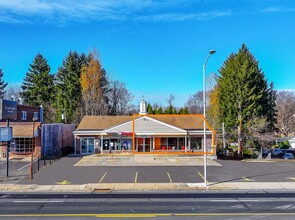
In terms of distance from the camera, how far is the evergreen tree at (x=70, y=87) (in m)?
65.1

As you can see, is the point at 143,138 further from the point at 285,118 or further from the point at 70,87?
the point at 285,118

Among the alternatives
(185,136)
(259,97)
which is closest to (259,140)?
(259,97)

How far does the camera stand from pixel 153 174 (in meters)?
26.2

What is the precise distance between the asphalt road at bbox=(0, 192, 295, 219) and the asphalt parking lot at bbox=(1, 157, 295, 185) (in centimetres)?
450

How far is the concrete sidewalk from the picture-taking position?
20.7 meters

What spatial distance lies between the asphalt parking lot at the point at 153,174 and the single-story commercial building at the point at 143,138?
34.4ft

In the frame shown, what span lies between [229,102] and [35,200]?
139ft

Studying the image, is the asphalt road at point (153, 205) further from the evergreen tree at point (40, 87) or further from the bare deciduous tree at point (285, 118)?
the bare deciduous tree at point (285, 118)

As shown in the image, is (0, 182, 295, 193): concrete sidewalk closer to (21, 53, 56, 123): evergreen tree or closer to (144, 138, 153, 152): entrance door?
(144, 138, 153, 152): entrance door

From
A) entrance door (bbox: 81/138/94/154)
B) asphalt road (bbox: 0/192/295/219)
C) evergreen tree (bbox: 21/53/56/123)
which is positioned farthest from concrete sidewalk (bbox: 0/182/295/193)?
evergreen tree (bbox: 21/53/56/123)

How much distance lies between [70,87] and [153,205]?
53.5m

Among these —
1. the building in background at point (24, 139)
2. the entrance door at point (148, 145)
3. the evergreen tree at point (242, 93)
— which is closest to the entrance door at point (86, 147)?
the building in background at point (24, 139)

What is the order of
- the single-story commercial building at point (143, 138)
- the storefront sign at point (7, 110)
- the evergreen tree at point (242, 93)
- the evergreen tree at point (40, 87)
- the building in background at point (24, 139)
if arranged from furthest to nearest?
the evergreen tree at point (40, 87) → the evergreen tree at point (242, 93) → the single-story commercial building at point (143, 138) → the building in background at point (24, 139) → the storefront sign at point (7, 110)

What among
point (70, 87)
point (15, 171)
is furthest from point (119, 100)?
point (15, 171)
